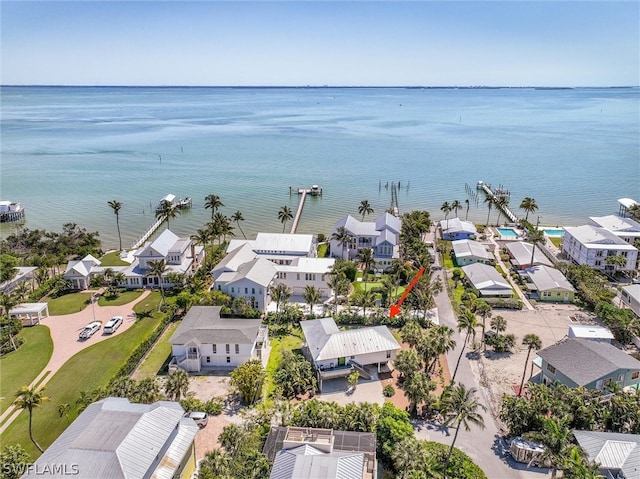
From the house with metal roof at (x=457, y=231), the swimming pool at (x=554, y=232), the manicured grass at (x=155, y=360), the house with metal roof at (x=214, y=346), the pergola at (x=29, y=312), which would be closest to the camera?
the manicured grass at (x=155, y=360)

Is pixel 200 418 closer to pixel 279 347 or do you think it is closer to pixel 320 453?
pixel 320 453

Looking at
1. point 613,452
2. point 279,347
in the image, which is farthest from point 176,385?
point 613,452

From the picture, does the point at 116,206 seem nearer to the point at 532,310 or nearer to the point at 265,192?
the point at 265,192

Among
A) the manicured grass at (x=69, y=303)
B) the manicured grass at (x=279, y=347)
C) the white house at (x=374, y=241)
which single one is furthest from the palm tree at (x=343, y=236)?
the manicured grass at (x=69, y=303)

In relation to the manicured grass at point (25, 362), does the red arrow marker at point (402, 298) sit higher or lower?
higher

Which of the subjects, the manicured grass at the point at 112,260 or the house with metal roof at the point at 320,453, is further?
the manicured grass at the point at 112,260

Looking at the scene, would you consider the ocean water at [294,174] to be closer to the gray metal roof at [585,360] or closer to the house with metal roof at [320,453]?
the gray metal roof at [585,360]

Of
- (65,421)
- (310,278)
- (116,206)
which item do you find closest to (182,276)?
(310,278)

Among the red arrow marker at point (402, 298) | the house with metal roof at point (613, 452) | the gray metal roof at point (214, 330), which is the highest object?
the house with metal roof at point (613, 452)
